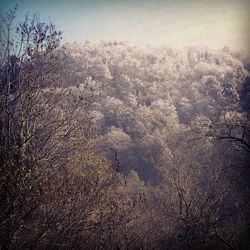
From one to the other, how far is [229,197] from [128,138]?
949 cm

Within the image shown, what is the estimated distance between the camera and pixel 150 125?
22.8m

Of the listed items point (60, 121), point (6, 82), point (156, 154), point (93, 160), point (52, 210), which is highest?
point (6, 82)

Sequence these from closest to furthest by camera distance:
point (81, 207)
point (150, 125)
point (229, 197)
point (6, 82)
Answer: point (6, 82)
point (81, 207)
point (229, 197)
point (150, 125)

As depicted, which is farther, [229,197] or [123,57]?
[123,57]

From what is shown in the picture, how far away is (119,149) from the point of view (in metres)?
20.7

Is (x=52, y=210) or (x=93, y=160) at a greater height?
(x=52, y=210)

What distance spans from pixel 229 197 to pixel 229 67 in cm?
1471

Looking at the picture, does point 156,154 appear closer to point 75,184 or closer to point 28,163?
point 75,184

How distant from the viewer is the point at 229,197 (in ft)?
43.5

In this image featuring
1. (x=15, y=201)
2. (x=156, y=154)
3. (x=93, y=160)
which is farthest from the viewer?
(x=156, y=154)

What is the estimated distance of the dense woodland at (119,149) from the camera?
3287 millimetres

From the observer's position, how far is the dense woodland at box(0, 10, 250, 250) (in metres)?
3.29

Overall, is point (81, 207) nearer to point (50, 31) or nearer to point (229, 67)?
point (50, 31)

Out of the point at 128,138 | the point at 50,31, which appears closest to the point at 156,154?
the point at 128,138
